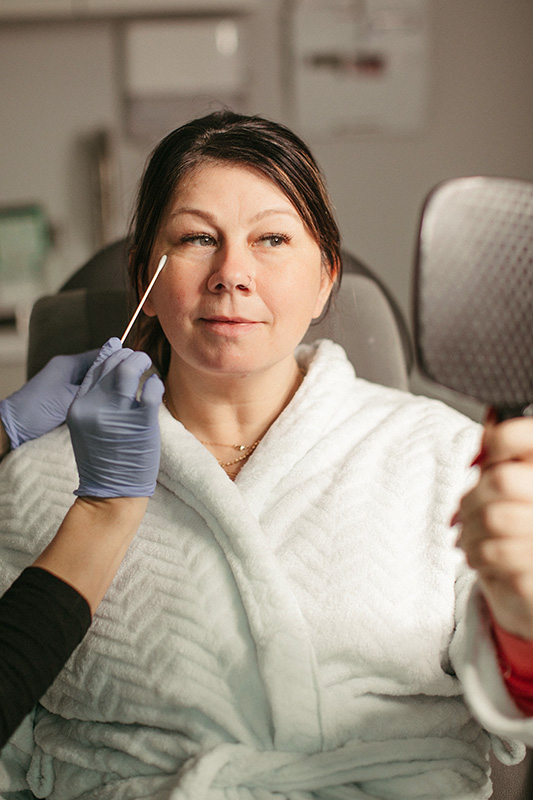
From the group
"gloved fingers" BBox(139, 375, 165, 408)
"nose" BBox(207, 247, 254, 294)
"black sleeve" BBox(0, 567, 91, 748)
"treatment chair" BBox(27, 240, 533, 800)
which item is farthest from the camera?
"treatment chair" BBox(27, 240, 533, 800)

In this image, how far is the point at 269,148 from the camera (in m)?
1.06

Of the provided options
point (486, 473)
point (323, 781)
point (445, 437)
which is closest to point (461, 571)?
point (445, 437)

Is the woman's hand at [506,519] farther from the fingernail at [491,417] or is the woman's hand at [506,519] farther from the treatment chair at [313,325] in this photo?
the treatment chair at [313,325]

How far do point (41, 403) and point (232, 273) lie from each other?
1.43ft

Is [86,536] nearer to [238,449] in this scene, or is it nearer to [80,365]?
[238,449]

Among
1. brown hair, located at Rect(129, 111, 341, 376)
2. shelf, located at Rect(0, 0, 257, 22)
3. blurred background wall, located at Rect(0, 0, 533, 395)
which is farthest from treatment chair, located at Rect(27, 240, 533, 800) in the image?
shelf, located at Rect(0, 0, 257, 22)

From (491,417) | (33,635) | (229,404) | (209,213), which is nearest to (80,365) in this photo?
(229,404)

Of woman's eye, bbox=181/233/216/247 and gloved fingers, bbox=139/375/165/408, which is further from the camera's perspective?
woman's eye, bbox=181/233/216/247

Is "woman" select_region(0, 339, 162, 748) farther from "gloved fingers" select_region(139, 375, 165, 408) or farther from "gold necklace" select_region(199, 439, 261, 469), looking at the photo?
"gold necklace" select_region(199, 439, 261, 469)

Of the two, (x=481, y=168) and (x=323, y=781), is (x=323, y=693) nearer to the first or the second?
(x=323, y=781)

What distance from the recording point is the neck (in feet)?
3.67

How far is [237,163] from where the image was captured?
1042 millimetres

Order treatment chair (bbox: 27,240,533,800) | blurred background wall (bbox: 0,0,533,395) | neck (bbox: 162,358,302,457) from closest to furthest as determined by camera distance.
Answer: neck (bbox: 162,358,302,457) → treatment chair (bbox: 27,240,533,800) → blurred background wall (bbox: 0,0,533,395)

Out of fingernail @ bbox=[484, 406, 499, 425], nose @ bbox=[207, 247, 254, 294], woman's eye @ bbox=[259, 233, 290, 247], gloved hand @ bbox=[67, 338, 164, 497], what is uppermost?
woman's eye @ bbox=[259, 233, 290, 247]
